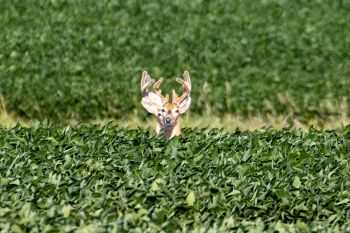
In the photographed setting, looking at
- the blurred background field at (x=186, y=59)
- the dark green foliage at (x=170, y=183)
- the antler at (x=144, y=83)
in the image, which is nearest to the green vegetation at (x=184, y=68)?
the blurred background field at (x=186, y=59)

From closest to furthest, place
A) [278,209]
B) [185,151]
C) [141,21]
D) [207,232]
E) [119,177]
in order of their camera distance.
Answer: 1. [207,232]
2. [278,209]
3. [119,177]
4. [185,151]
5. [141,21]

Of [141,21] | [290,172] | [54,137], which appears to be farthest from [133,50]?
[290,172]

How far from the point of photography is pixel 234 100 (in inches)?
603

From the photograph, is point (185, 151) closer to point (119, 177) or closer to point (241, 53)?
point (119, 177)

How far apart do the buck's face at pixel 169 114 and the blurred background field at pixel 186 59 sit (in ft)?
12.9

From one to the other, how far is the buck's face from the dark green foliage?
327 millimetres

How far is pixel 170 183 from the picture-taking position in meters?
8.37

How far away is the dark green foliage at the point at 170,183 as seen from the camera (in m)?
7.32

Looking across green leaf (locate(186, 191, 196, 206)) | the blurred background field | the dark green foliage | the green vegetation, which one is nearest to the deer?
the green vegetation

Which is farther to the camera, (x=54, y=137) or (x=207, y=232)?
(x=54, y=137)

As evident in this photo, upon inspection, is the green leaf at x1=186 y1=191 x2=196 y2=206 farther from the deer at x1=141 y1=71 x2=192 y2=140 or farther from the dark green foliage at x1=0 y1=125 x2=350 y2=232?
the deer at x1=141 y1=71 x2=192 y2=140

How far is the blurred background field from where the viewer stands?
15297 millimetres

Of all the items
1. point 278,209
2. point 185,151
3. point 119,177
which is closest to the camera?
point 278,209

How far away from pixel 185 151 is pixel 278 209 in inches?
78.5
